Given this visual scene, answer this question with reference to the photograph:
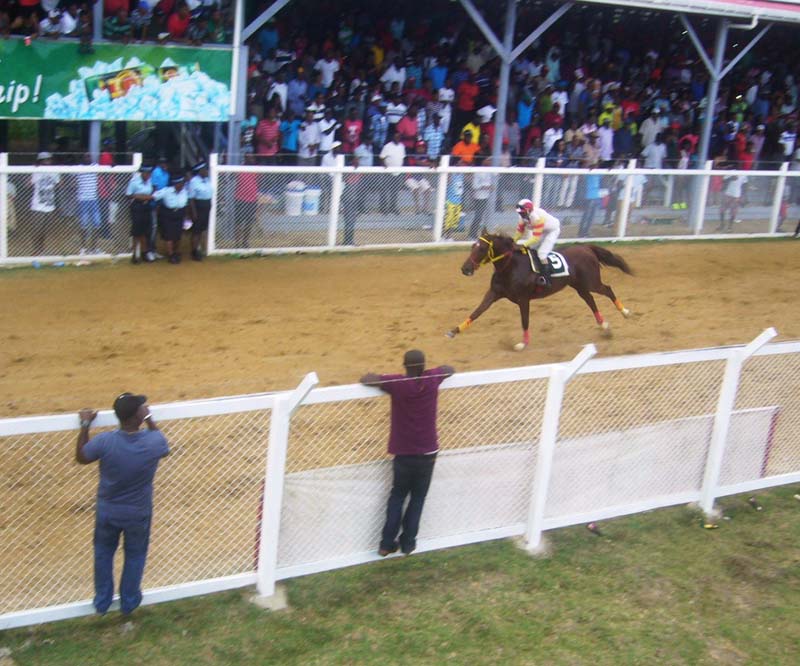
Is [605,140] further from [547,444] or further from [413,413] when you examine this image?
[413,413]

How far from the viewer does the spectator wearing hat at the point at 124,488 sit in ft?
17.8

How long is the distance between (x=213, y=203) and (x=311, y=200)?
160 cm

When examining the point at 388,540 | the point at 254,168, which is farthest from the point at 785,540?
the point at 254,168

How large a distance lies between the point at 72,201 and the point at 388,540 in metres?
8.89

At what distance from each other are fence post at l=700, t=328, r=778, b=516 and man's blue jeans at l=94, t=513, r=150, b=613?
4.55 meters

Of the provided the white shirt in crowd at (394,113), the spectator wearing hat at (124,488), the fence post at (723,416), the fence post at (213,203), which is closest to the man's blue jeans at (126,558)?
the spectator wearing hat at (124,488)

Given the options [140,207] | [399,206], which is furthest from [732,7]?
[140,207]

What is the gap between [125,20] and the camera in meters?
14.4

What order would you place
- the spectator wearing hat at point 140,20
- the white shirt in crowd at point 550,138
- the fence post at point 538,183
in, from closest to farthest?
1. the spectator wearing hat at point 140,20
2. the fence post at point 538,183
3. the white shirt in crowd at point 550,138

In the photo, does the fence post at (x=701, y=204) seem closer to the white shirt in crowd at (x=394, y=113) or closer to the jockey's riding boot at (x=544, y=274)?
the white shirt in crowd at (x=394, y=113)

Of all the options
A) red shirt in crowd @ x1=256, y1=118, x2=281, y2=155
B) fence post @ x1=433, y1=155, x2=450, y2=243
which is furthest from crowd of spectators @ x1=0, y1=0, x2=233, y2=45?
fence post @ x1=433, y1=155, x2=450, y2=243

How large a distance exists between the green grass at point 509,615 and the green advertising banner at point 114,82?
32.9ft

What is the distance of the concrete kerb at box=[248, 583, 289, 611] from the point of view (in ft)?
20.2

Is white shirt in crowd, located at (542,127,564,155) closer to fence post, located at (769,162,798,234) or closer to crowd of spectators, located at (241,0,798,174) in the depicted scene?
crowd of spectators, located at (241,0,798,174)
